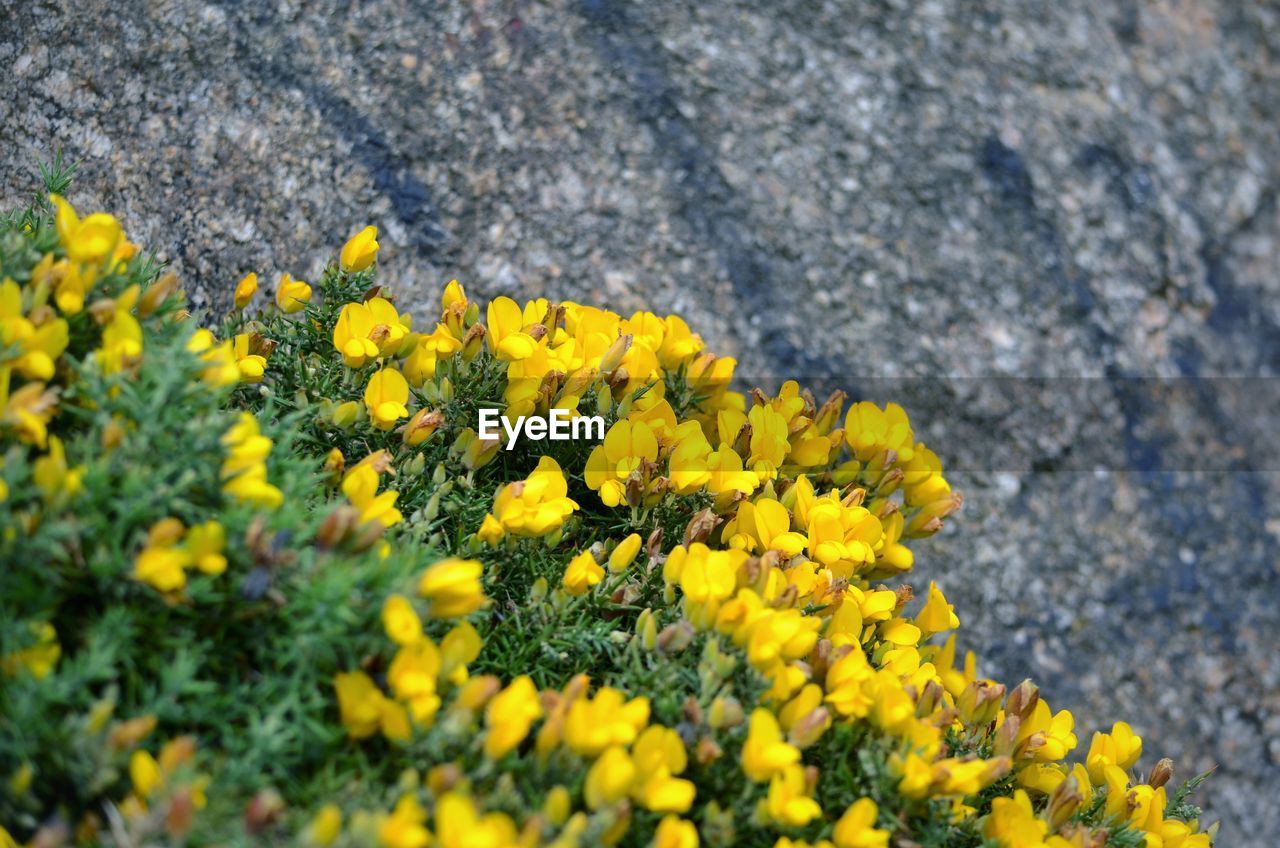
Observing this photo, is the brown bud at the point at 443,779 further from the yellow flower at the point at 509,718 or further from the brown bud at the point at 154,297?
the brown bud at the point at 154,297

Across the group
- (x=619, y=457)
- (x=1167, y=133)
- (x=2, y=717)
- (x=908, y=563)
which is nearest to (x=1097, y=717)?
(x=908, y=563)

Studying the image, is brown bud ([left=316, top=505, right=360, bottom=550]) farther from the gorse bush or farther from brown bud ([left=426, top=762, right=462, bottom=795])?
brown bud ([left=426, top=762, right=462, bottom=795])

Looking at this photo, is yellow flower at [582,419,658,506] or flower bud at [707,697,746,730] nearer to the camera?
flower bud at [707,697,746,730]

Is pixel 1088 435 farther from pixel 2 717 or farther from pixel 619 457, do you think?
pixel 2 717

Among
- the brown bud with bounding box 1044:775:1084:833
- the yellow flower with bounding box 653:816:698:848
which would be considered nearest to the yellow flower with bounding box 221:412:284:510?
the yellow flower with bounding box 653:816:698:848

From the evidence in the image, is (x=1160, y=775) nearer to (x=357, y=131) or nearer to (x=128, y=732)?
(x=128, y=732)
